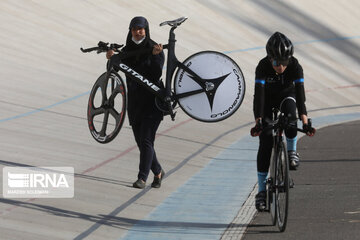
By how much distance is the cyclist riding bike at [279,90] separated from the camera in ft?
21.4

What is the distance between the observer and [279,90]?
266 inches

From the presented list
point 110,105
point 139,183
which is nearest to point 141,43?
point 110,105

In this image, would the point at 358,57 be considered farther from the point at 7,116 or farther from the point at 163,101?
the point at 163,101

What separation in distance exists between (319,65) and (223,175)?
35.1ft

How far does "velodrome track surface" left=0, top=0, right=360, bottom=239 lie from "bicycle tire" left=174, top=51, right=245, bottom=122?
910 mm

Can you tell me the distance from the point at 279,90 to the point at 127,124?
546cm

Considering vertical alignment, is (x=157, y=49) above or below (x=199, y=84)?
above

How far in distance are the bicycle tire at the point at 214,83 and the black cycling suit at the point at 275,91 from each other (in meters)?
0.62

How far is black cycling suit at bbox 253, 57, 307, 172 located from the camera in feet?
21.5

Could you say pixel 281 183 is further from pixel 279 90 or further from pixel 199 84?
pixel 199 84

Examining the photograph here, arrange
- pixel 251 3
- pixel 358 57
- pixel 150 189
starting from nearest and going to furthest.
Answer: pixel 150 189 → pixel 358 57 → pixel 251 3

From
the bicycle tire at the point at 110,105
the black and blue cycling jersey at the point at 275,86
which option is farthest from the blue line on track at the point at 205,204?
the black and blue cycling jersey at the point at 275,86

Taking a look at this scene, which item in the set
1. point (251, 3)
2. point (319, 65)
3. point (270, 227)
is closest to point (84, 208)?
point (270, 227)

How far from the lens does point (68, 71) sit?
47.8 feet
